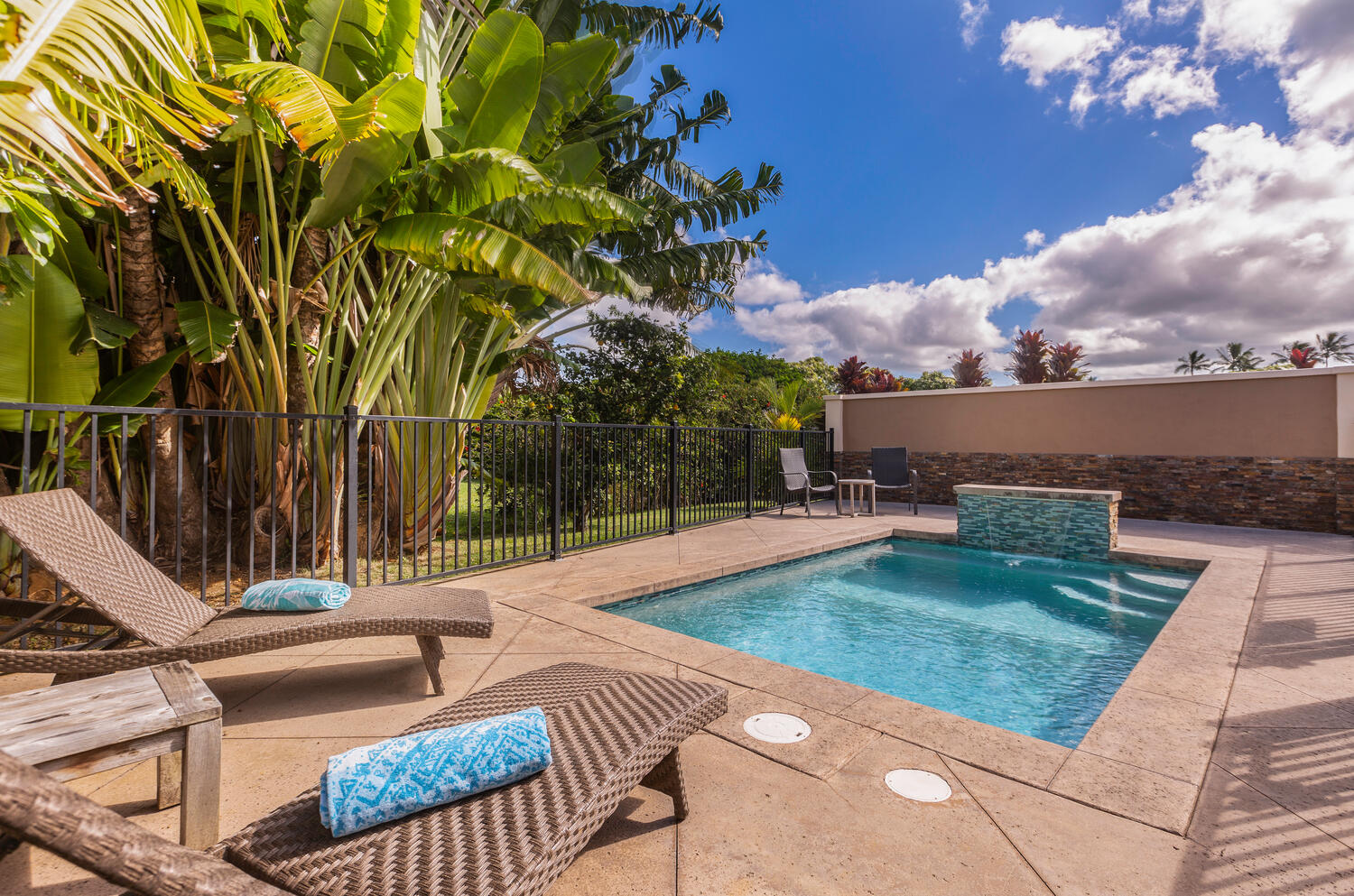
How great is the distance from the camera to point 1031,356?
25.1m

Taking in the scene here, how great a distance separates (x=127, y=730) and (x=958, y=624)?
14.7 feet

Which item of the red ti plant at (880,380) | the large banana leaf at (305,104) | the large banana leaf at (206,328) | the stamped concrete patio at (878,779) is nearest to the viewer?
the stamped concrete patio at (878,779)

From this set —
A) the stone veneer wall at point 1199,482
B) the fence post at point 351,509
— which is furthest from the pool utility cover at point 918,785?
the stone veneer wall at point 1199,482

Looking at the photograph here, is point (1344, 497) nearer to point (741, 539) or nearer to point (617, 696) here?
point (741, 539)

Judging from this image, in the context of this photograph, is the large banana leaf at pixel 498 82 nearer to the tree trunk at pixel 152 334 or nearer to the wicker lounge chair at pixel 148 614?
the tree trunk at pixel 152 334

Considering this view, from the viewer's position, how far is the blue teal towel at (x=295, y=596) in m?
2.29

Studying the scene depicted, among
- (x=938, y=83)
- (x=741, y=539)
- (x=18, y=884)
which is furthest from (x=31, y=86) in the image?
(x=938, y=83)

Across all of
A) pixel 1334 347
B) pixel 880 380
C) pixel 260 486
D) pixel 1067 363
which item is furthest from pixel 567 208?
pixel 1334 347

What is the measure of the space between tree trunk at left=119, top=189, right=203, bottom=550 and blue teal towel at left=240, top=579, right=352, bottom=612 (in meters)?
1.90

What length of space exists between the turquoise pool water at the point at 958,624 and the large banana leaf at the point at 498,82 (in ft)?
11.6

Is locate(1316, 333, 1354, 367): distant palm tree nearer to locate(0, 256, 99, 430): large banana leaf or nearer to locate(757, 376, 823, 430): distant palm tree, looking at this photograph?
locate(757, 376, 823, 430): distant palm tree

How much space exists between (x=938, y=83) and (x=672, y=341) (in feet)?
41.9

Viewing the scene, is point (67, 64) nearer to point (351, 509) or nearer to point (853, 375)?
point (351, 509)

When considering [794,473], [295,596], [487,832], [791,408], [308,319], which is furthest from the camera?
[791,408]
